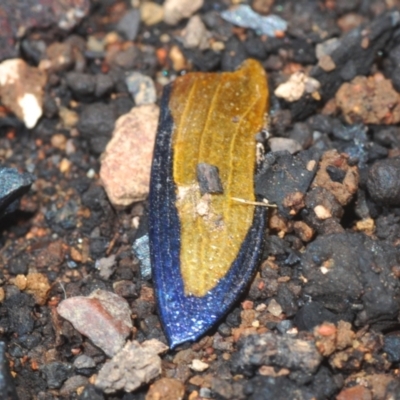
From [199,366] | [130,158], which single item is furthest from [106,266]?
[199,366]

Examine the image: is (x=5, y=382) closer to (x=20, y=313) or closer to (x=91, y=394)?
(x=91, y=394)

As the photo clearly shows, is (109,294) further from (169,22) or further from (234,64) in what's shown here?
(169,22)

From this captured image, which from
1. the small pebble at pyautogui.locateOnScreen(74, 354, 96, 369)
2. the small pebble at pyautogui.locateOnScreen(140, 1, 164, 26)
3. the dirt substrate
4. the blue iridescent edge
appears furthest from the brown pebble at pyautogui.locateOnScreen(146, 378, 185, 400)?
the small pebble at pyautogui.locateOnScreen(140, 1, 164, 26)

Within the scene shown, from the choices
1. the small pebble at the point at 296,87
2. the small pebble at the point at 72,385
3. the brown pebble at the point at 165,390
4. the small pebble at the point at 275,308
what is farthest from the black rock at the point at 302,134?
the small pebble at the point at 72,385

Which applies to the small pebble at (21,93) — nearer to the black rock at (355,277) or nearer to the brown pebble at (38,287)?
the brown pebble at (38,287)

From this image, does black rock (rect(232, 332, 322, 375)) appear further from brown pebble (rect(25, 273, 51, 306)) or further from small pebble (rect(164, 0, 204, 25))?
small pebble (rect(164, 0, 204, 25))

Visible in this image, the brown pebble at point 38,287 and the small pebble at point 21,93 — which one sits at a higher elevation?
the small pebble at point 21,93
